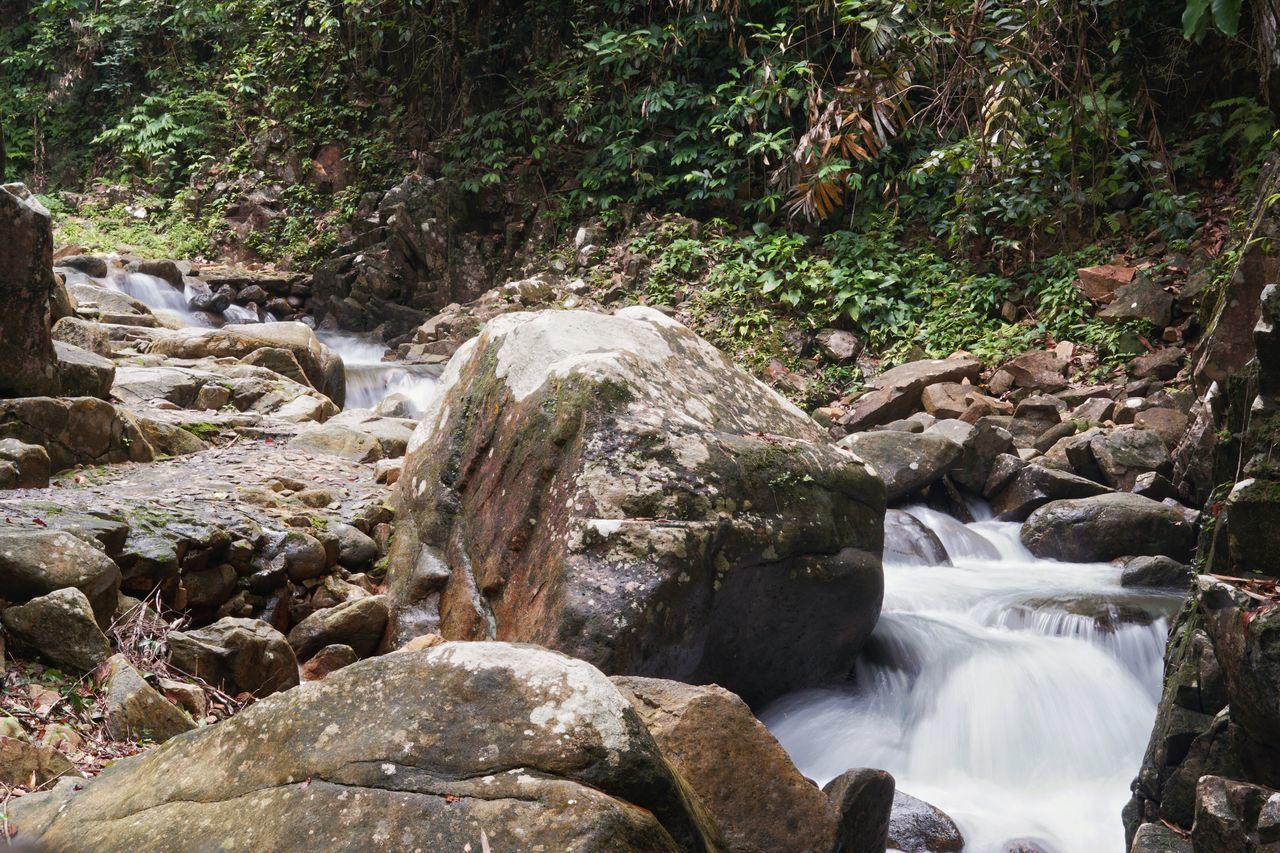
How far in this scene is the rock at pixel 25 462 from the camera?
14.7 feet

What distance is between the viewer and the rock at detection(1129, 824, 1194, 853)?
9.18 feet

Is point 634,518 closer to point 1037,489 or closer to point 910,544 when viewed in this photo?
point 910,544

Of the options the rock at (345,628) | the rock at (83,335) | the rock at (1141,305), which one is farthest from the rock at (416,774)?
the rock at (1141,305)

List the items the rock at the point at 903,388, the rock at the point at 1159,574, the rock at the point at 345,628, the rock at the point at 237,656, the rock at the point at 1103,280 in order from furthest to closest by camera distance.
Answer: the rock at the point at 1103,280
the rock at the point at 903,388
the rock at the point at 1159,574
the rock at the point at 345,628
the rock at the point at 237,656

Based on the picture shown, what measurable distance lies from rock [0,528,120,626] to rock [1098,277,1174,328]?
32.0 ft

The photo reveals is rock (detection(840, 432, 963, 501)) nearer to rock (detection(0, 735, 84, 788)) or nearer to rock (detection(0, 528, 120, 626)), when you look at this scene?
rock (detection(0, 528, 120, 626))

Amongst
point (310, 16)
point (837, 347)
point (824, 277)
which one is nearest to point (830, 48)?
point (824, 277)

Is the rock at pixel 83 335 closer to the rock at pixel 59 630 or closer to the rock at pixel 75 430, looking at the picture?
the rock at pixel 75 430

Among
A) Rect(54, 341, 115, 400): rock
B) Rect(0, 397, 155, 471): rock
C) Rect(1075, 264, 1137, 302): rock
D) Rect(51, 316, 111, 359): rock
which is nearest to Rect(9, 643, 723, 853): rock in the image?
Rect(0, 397, 155, 471): rock

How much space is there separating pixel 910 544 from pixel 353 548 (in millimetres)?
4087

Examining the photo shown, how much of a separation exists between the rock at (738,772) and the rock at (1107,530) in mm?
4960

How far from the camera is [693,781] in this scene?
2.68 metres

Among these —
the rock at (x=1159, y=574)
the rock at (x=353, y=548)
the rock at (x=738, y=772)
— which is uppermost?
the rock at (x=738, y=772)

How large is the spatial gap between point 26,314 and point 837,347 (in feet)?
28.6
